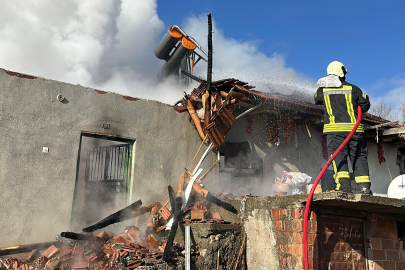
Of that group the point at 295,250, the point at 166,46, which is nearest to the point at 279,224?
the point at 295,250

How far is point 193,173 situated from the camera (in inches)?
305

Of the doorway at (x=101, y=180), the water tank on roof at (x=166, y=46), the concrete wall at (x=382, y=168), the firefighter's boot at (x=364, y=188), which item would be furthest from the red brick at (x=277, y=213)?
the water tank on roof at (x=166, y=46)

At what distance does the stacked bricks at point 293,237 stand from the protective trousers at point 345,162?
0.67 meters

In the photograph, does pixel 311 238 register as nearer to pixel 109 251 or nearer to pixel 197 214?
pixel 197 214

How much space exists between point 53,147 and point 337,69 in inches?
214

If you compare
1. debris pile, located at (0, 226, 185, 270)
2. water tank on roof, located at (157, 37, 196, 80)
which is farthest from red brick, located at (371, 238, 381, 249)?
water tank on roof, located at (157, 37, 196, 80)

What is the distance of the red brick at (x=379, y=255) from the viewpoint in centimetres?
580

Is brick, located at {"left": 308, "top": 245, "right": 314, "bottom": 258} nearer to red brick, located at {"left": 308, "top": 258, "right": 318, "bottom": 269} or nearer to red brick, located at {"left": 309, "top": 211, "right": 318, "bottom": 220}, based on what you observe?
red brick, located at {"left": 308, "top": 258, "right": 318, "bottom": 269}

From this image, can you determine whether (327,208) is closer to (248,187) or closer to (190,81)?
(248,187)

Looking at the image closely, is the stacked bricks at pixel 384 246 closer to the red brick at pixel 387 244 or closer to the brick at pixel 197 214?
the red brick at pixel 387 244

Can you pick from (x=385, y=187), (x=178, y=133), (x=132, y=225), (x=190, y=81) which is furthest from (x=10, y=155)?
(x=385, y=187)

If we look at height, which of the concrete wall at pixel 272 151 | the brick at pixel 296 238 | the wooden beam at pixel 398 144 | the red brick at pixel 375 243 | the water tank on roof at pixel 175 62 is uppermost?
the water tank on roof at pixel 175 62

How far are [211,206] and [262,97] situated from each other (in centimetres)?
295

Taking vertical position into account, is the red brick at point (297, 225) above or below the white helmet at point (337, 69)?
below
